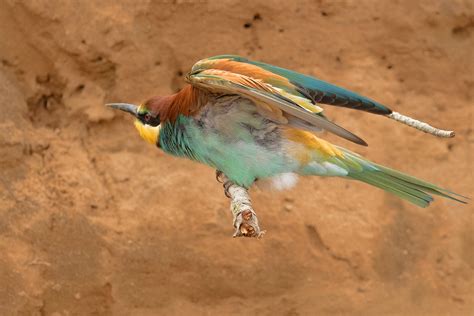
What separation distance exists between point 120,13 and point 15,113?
514 millimetres

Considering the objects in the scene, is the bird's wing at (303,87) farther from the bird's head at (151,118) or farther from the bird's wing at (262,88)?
the bird's head at (151,118)

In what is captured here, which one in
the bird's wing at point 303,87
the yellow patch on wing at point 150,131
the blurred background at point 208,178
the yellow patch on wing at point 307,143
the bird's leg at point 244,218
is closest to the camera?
the bird's leg at point 244,218

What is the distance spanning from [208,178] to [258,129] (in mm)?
1128

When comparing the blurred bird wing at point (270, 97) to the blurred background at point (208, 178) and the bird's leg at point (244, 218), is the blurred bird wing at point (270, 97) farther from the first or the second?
the blurred background at point (208, 178)

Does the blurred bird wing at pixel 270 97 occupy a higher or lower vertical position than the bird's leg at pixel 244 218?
higher

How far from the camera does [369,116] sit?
3.48 m

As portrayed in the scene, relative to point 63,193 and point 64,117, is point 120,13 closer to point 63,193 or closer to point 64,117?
point 64,117

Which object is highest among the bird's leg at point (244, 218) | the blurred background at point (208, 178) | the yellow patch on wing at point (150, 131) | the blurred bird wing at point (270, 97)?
the blurred background at point (208, 178)

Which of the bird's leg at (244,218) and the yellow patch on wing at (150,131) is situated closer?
the bird's leg at (244,218)

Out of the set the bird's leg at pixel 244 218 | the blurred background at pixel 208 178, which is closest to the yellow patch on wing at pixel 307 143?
the bird's leg at pixel 244 218

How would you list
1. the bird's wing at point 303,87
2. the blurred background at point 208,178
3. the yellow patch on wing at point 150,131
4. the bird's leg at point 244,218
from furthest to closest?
the blurred background at point 208,178 < the yellow patch on wing at point 150,131 < the bird's wing at point 303,87 < the bird's leg at point 244,218

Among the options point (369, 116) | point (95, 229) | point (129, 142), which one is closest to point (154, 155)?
point (129, 142)

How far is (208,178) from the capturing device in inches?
133

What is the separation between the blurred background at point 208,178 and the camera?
127 inches
